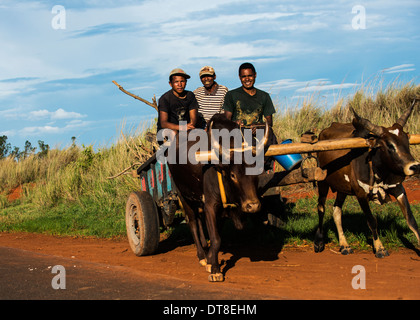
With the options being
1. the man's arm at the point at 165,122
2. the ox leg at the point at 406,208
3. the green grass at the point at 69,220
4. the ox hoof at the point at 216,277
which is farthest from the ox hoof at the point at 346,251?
the green grass at the point at 69,220

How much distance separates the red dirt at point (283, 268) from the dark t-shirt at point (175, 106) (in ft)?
7.53

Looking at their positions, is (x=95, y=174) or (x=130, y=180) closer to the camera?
(x=130, y=180)

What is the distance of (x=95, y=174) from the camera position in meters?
17.8

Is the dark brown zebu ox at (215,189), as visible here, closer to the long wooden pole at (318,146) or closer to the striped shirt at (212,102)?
the long wooden pole at (318,146)

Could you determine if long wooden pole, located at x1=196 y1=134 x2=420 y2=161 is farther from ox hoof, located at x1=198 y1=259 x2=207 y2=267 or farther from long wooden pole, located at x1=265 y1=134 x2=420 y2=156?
ox hoof, located at x1=198 y1=259 x2=207 y2=267

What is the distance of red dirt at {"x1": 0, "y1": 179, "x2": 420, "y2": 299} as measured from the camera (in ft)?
17.1

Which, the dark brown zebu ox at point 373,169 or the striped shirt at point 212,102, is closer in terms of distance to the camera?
the dark brown zebu ox at point 373,169

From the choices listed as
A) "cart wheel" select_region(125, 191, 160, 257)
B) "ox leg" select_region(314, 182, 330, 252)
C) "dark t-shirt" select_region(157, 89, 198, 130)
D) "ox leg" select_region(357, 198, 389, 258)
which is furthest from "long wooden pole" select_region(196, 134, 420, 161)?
"cart wheel" select_region(125, 191, 160, 257)

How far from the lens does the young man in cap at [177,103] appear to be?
305 inches

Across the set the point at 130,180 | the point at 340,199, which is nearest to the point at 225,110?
the point at 340,199

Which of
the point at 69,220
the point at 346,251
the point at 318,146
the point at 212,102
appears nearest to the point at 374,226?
the point at 346,251
